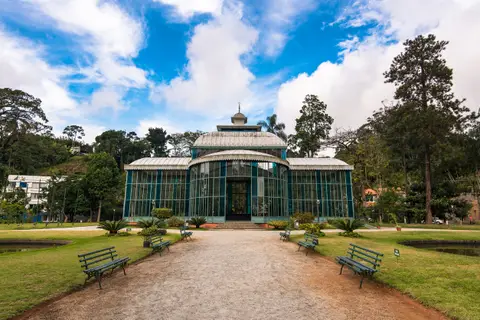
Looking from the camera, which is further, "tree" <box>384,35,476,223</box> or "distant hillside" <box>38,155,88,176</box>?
"distant hillside" <box>38,155,88,176</box>

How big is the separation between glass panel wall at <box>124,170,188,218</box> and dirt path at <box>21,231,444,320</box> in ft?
78.6

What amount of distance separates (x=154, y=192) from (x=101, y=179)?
13557mm

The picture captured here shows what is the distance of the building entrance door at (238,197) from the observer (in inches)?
1287

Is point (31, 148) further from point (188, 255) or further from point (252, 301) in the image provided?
point (252, 301)

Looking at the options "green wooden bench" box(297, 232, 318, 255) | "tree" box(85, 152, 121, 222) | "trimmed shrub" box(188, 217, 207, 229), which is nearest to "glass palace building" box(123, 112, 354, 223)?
"trimmed shrub" box(188, 217, 207, 229)

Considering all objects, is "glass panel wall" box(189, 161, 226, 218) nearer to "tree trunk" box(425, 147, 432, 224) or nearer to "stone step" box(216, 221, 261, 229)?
"stone step" box(216, 221, 261, 229)

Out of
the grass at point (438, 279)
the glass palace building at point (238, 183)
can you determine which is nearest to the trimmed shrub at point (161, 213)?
the glass palace building at point (238, 183)

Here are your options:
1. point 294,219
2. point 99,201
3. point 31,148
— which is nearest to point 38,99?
point 31,148

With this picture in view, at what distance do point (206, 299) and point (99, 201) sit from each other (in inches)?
1679

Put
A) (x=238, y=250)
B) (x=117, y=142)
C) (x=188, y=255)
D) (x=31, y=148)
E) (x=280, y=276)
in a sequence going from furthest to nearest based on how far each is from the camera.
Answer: (x=117, y=142) → (x=31, y=148) → (x=238, y=250) → (x=188, y=255) → (x=280, y=276)

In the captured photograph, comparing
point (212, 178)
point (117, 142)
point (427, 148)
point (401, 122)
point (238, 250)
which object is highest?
point (117, 142)

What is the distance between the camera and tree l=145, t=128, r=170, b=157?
75.5m

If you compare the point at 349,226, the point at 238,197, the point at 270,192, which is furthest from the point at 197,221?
the point at 349,226

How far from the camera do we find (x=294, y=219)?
24406 mm
